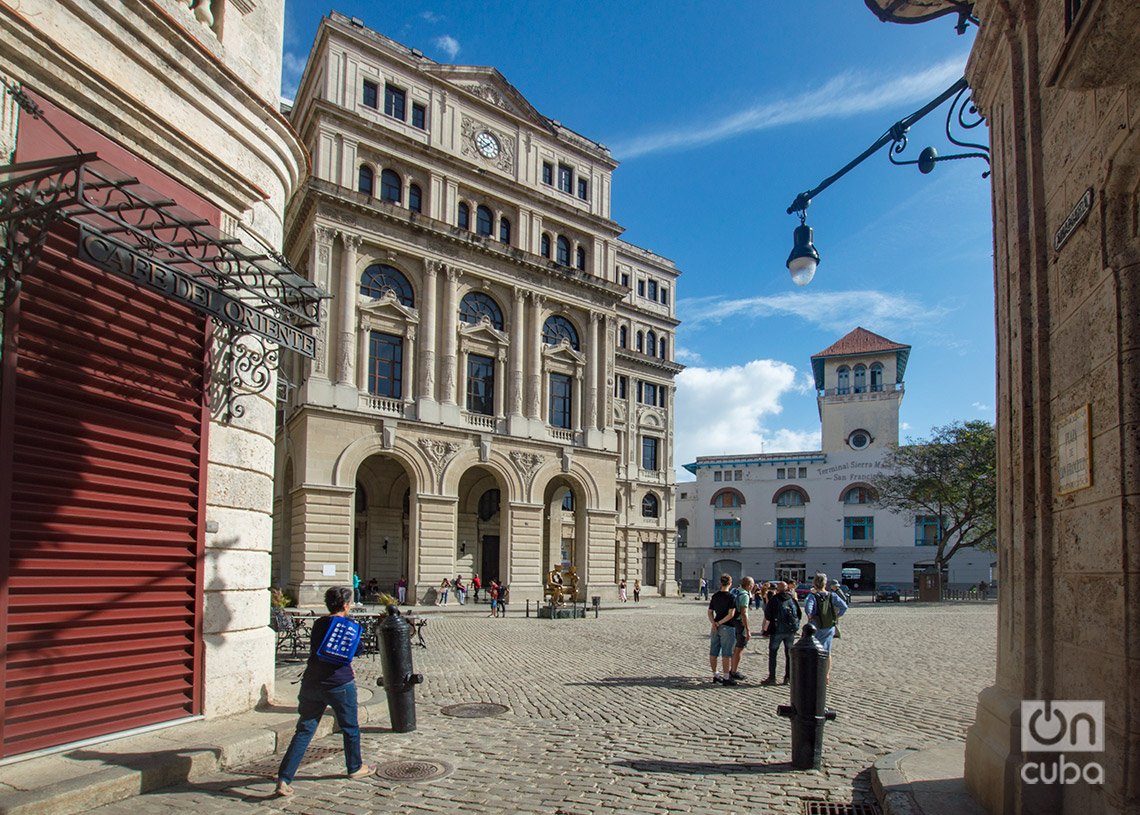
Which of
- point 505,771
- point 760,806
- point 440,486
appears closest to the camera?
point 760,806

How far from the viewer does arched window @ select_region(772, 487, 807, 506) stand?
243 feet

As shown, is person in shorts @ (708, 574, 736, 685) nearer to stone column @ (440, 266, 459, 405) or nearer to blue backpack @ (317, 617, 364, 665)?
blue backpack @ (317, 617, 364, 665)

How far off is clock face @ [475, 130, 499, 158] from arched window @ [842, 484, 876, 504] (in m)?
46.3

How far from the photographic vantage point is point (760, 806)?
6.40m

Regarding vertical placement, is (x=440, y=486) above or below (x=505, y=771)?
above

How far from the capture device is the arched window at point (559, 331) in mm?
40969

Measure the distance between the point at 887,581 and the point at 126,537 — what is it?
2803 inches

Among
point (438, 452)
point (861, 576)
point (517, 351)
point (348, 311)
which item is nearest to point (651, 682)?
point (438, 452)

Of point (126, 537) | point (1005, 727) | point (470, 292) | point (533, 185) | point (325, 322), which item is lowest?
point (1005, 727)

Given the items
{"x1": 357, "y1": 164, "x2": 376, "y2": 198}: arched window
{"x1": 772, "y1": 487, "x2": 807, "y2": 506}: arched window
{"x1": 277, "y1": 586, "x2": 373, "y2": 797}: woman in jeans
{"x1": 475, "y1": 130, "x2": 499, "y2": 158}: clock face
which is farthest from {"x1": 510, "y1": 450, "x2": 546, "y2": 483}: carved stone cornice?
{"x1": 772, "y1": 487, "x2": 807, "y2": 506}: arched window

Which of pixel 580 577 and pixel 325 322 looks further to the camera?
pixel 580 577

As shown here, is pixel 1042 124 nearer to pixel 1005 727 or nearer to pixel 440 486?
pixel 1005 727

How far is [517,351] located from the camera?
127 feet

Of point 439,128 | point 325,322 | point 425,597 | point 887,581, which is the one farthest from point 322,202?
point 887,581
